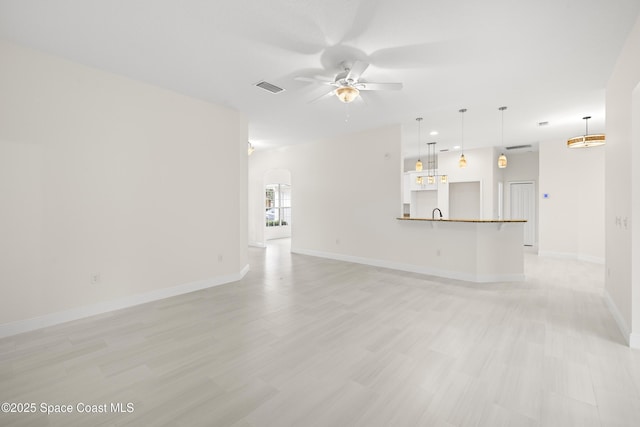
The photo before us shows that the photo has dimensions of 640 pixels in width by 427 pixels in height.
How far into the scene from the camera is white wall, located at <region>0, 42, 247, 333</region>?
9.75 feet

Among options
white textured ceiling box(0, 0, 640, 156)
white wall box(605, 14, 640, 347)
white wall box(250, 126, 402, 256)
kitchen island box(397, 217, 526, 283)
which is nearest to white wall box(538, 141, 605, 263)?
white textured ceiling box(0, 0, 640, 156)

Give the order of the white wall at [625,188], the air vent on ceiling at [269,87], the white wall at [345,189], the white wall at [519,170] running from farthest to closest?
the white wall at [519,170] < the white wall at [345,189] < the air vent on ceiling at [269,87] < the white wall at [625,188]

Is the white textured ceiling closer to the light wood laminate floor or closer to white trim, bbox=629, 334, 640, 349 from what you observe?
white trim, bbox=629, 334, 640, 349

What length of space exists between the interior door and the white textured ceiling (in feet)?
15.3

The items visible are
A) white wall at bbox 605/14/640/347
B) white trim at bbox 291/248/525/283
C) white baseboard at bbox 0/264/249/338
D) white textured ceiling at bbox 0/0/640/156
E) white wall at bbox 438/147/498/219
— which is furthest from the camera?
white wall at bbox 438/147/498/219

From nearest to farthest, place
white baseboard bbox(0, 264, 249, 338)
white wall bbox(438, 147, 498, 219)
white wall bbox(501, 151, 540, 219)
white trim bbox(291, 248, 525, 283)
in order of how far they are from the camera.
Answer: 1. white baseboard bbox(0, 264, 249, 338)
2. white trim bbox(291, 248, 525, 283)
3. white wall bbox(438, 147, 498, 219)
4. white wall bbox(501, 151, 540, 219)

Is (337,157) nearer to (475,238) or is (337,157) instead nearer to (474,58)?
(475,238)

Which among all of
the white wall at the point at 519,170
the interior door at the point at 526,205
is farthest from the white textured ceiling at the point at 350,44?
the interior door at the point at 526,205

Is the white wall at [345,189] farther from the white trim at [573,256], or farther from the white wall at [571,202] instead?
the white trim at [573,256]

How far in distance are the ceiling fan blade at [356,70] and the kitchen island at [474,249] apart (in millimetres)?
3295

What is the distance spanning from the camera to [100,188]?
11.6 feet

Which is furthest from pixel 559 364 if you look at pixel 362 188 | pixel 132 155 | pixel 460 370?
pixel 132 155

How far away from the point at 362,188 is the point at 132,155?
4554 mm

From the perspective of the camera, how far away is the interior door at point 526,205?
8852 mm
